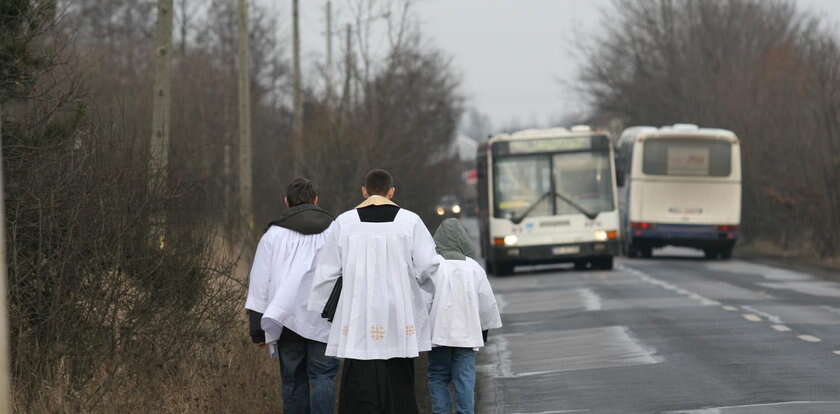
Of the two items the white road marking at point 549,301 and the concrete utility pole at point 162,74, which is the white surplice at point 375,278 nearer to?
the concrete utility pole at point 162,74

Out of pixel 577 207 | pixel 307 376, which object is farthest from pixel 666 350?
pixel 577 207

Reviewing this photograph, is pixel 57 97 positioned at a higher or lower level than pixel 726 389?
higher

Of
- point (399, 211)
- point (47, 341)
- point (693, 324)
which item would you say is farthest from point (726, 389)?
point (693, 324)

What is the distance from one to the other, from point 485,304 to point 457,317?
304mm

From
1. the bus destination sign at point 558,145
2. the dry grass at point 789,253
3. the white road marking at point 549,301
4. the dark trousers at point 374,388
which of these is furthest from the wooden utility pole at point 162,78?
the dry grass at point 789,253

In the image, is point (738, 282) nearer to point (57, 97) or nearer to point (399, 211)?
point (57, 97)

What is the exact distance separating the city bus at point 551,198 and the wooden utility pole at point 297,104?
3.85 meters

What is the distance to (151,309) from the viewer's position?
1182 centimetres

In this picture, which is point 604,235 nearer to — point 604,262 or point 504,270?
point 604,262

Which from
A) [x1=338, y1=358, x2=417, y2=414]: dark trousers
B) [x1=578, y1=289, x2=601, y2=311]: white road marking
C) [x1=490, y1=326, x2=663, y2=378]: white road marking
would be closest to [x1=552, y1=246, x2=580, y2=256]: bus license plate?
[x1=578, y1=289, x2=601, y2=311]: white road marking

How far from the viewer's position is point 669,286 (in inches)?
1072

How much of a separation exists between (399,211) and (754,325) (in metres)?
9.97

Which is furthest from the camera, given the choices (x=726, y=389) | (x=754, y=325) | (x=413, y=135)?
(x=413, y=135)

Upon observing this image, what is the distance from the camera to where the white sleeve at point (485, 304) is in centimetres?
1048
